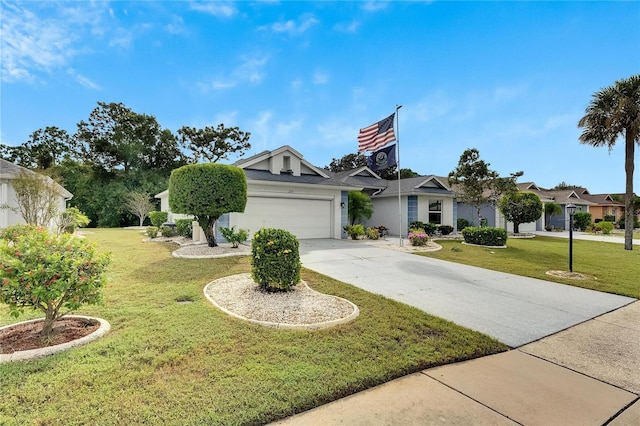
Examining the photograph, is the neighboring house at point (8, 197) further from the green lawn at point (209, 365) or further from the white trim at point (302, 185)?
the green lawn at point (209, 365)

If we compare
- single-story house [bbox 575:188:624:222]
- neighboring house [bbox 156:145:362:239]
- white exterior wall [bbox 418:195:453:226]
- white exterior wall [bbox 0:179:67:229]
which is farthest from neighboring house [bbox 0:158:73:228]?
single-story house [bbox 575:188:624:222]

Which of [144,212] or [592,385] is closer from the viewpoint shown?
[592,385]

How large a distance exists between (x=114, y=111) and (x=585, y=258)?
4288 cm

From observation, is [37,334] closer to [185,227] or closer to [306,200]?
[306,200]

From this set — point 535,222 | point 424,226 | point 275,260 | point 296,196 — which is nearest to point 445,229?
point 424,226

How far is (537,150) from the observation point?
15.3 metres

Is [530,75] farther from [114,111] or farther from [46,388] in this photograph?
[114,111]

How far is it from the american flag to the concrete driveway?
6.64 metres

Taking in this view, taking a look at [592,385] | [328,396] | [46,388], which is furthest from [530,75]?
A: [46,388]

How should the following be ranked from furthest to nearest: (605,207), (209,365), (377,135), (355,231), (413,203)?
1. (605,207)
2. (413,203)
3. (355,231)
4. (377,135)
5. (209,365)

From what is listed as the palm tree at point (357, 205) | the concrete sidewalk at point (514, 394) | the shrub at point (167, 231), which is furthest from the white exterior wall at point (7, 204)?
the concrete sidewalk at point (514, 394)

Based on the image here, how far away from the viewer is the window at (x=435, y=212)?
1978cm

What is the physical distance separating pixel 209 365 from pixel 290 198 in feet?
40.4

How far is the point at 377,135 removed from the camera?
1459 cm
